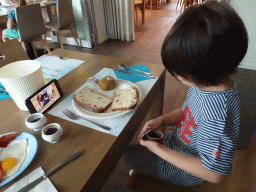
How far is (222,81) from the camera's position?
52 centimetres

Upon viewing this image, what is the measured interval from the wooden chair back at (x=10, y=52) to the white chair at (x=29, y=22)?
124 cm

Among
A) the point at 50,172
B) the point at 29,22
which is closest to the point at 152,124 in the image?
the point at 50,172

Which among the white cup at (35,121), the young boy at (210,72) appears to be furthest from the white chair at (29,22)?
the young boy at (210,72)

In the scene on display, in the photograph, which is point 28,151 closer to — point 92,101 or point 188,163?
point 92,101

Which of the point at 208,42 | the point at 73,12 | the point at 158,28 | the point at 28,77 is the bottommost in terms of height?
the point at 158,28

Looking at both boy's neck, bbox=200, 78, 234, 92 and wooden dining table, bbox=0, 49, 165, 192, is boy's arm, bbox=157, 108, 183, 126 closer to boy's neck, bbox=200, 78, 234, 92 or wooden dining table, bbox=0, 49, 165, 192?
wooden dining table, bbox=0, 49, 165, 192

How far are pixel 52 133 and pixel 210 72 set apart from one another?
55cm

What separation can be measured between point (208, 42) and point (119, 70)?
2.13 ft

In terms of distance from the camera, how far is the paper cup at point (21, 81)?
660mm

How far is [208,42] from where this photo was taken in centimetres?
44

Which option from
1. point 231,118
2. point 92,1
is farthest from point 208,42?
point 92,1


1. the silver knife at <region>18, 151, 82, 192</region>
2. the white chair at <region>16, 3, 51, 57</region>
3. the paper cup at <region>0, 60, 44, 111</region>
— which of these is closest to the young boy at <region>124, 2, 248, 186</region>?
the silver knife at <region>18, 151, 82, 192</region>

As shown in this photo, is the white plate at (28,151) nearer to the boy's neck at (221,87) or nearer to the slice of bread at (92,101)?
the slice of bread at (92,101)

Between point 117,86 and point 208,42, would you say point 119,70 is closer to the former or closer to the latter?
point 117,86
